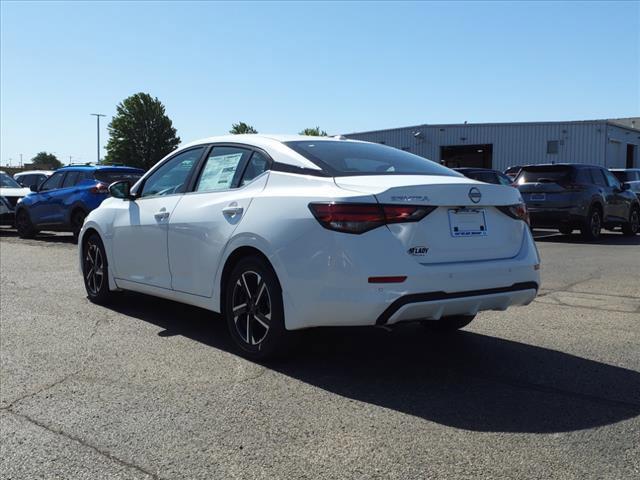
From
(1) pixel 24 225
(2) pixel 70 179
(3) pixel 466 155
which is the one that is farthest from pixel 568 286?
(3) pixel 466 155

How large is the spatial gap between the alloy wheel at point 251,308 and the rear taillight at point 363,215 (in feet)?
2.48

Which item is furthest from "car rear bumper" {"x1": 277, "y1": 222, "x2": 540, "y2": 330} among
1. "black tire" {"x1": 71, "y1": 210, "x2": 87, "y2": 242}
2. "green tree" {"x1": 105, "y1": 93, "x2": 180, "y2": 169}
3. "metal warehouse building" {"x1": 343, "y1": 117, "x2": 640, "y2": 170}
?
"green tree" {"x1": 105, "y1": 93, "x2": 180, "y2": 169}

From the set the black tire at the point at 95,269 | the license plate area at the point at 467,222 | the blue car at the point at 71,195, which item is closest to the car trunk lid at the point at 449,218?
the license plate area at the point at 467,222

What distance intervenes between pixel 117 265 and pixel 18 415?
2821mm

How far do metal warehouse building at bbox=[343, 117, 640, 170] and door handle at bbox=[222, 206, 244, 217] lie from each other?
3453 centimetres

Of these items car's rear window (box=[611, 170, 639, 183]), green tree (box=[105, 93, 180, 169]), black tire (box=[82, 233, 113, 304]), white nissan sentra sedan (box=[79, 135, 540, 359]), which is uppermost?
green tree (box=[105, 93, 180, 169])

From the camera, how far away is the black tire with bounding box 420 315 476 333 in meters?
5.54

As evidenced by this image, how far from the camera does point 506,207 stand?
181 inches

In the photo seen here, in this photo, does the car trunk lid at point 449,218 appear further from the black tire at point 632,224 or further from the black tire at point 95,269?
the black tire at point 632,224

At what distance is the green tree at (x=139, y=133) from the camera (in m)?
85.0

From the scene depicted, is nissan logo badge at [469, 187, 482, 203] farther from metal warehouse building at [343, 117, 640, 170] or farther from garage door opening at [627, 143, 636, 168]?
garage door opening at [627, 143, 636, 168]

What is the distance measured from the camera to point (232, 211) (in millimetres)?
4844

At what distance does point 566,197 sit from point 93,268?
35.3 feet

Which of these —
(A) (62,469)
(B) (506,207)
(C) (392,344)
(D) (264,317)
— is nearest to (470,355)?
(C) (392,344)
